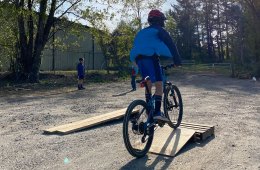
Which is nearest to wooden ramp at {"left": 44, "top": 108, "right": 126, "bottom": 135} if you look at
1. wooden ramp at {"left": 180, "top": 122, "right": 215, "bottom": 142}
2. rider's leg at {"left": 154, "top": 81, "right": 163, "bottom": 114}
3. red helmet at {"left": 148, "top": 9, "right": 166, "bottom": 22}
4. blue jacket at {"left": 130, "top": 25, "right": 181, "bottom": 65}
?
wooden ramp at {"left": 180, "top": 122, "right": 215, "bottom": 142}

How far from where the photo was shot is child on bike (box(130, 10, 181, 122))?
540 centimetres

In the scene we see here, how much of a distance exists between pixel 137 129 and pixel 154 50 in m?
1.26

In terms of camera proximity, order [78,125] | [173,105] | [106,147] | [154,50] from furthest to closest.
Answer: [78,125]
[173,105]
[106,147]
[154,50]

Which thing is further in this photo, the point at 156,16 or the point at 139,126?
the point at 156,16

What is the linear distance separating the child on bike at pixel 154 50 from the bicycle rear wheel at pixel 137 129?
28 cm

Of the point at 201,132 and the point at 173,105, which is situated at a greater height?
the point at 173,105

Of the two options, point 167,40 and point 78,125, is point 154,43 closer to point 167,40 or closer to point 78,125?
point 167,40

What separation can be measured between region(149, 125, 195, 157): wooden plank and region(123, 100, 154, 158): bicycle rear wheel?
0.71 feet

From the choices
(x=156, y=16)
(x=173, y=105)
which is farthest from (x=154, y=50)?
(x=173, y=105)

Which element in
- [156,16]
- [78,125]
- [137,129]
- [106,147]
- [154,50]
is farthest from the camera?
[78,125]

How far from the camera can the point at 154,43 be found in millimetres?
5391

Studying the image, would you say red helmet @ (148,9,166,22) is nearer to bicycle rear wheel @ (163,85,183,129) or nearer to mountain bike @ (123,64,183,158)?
mountain bike @ (123,64,183,158)

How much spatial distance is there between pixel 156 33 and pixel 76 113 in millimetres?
4726

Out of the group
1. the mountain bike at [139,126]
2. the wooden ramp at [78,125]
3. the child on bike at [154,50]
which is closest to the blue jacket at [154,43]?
the child on bike at [154,50]
